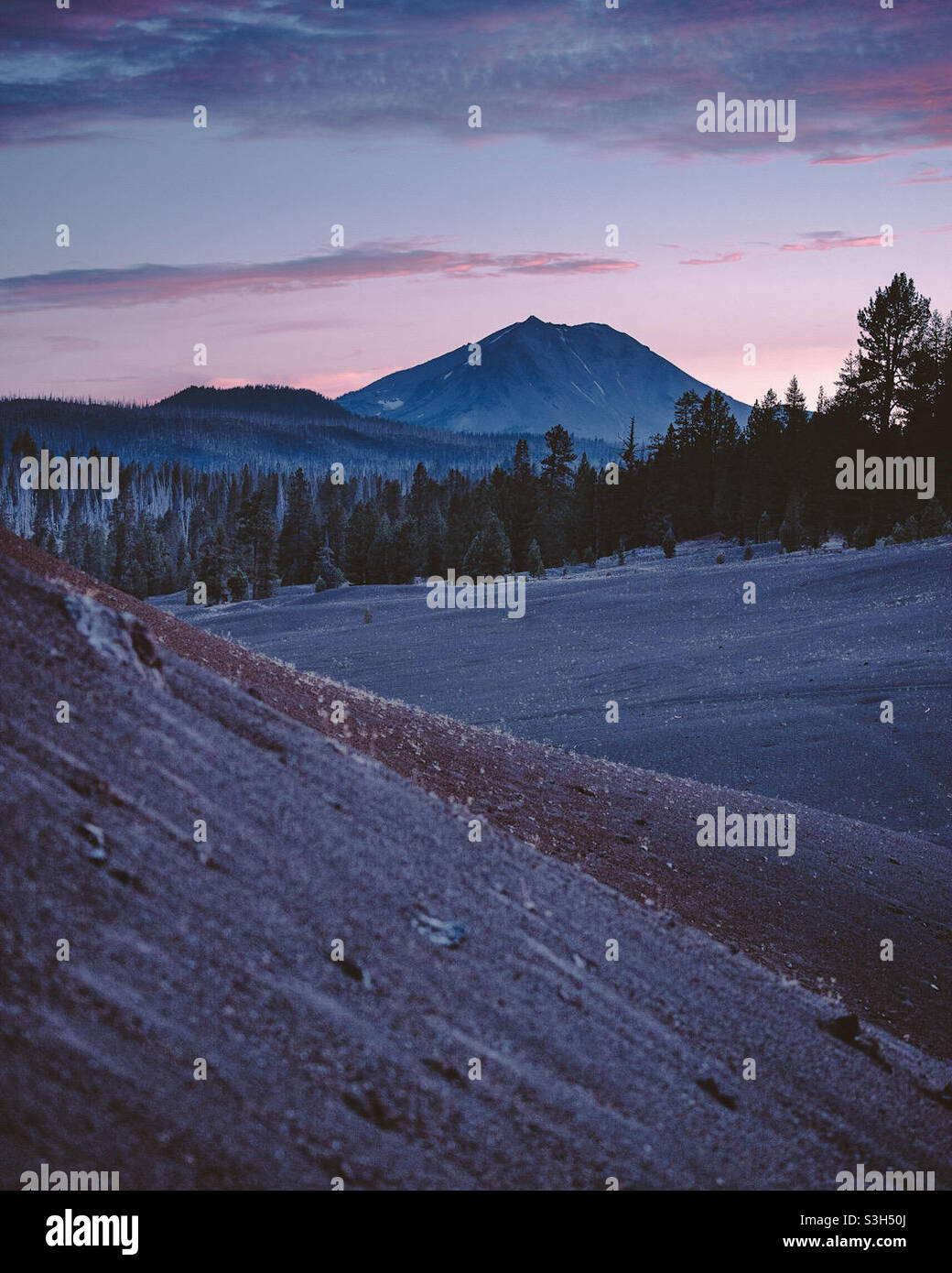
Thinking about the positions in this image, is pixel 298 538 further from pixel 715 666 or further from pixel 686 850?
pixel 686 850

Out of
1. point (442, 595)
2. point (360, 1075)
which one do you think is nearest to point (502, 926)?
point (360, 1075)

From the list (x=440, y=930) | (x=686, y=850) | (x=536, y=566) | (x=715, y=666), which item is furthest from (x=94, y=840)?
(x=536, y=566)

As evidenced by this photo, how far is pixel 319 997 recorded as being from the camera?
626cm

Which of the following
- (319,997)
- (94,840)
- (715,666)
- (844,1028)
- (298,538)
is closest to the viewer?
(319,997)

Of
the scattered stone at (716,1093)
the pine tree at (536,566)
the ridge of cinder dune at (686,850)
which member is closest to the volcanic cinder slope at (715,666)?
the ridge of cinder dune at (686,850)

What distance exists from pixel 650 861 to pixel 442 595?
4432cm

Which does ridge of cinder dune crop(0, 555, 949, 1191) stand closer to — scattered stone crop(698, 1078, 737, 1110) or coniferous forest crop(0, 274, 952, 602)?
scattered stone crop(698, 1078, 737, 1110)

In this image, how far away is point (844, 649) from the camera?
29625mm

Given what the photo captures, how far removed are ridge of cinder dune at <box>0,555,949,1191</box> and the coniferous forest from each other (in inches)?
1857

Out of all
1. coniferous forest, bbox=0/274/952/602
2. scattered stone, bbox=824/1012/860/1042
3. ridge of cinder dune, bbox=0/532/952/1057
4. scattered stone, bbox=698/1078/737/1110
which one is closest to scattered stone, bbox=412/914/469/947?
scattered stone, bbox=698/1078/737/1110

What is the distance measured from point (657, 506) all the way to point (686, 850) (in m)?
69.5

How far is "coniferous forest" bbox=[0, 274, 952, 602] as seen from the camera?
62219mm

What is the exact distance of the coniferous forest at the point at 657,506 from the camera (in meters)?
62.2
